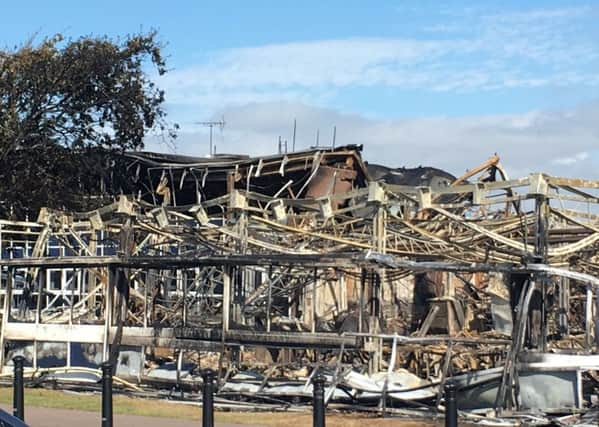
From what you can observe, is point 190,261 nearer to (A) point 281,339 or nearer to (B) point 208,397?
(A) point 281,339

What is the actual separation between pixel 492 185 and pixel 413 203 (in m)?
2.42

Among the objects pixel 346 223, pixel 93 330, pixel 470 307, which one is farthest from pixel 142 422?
pixel 470 307

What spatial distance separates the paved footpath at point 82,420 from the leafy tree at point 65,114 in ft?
28.8

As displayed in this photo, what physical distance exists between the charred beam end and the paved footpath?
256 centimetres

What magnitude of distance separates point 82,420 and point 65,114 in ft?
35.6

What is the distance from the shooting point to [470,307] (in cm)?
2461

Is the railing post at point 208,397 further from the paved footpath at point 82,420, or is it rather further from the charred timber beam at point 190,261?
the charred timber beam at point 190,261

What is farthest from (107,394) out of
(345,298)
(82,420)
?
(345,298)

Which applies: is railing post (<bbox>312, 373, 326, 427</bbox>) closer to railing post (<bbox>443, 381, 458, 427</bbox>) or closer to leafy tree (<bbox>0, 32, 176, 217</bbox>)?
railing post (<bbox>443, 381, 458, 427</bbox>)

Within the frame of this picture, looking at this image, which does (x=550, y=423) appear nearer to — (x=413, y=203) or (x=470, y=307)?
(x=413, y=203)

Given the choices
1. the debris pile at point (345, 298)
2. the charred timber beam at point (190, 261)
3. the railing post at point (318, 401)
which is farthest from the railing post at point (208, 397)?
the charred timber beam at point (190, 261)

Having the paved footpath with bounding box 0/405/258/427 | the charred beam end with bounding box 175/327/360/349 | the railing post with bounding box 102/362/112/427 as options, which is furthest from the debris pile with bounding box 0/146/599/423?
the railing post with bounding box 102/362/112/427

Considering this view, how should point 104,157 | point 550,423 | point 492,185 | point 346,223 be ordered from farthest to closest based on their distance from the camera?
point 104,157, point 346,223, point 492,185, point 550,423

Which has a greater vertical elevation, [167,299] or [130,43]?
[130,43]
